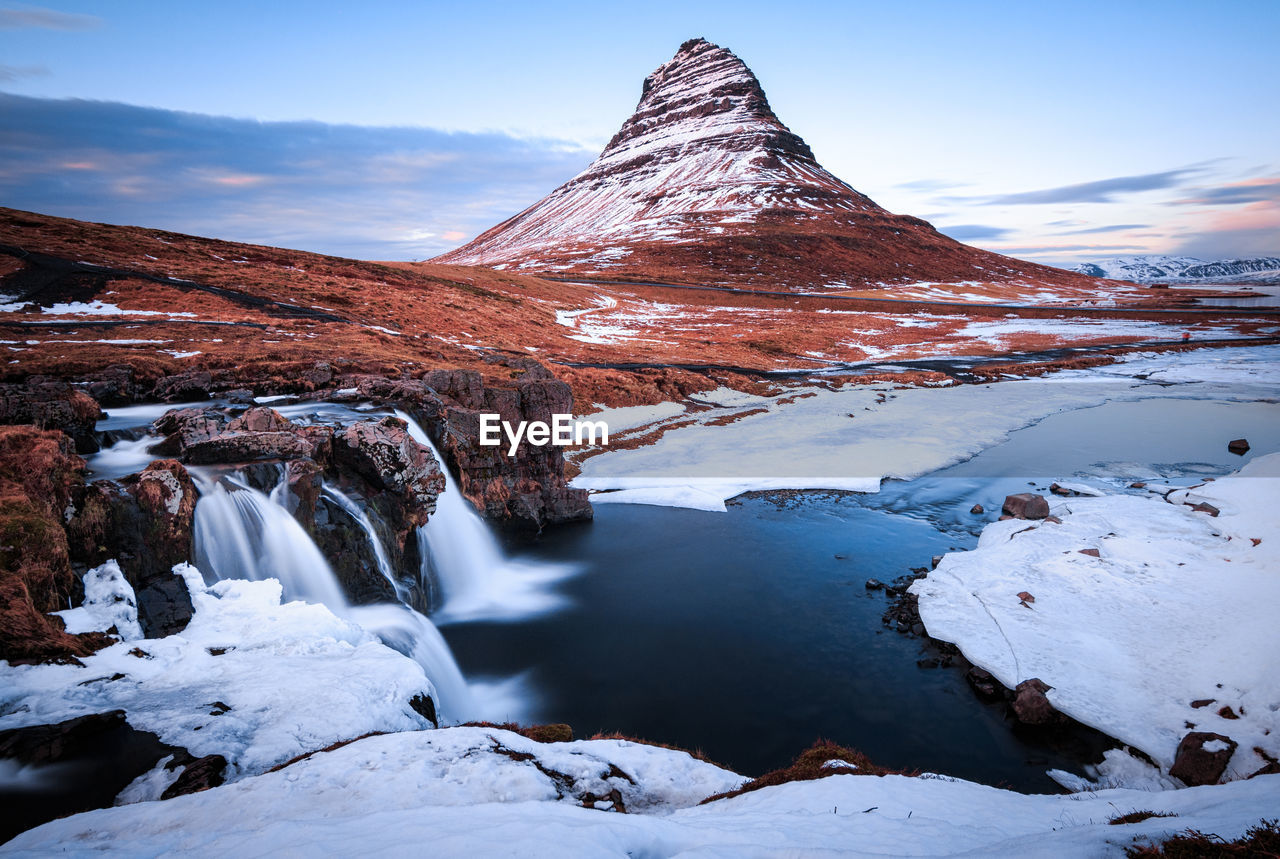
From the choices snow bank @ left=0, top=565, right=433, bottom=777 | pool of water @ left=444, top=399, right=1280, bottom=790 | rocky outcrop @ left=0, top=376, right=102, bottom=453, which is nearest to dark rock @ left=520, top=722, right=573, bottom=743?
snow bank @ left=0, top=565, right=433, bottom=777

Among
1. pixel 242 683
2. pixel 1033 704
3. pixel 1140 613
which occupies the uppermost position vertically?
pixel 242 683

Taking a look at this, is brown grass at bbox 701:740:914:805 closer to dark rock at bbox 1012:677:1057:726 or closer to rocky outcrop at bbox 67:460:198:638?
dark rock at bbox 1012:677:1057:726

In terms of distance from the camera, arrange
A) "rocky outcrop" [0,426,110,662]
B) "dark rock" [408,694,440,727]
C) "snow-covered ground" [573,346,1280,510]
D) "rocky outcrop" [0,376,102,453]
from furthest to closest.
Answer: "snow-covered ground" [573,346,1280,510] → "rocky outcrop" [0,376,102,453] → "dark rock" [408,694,440,727] → "rocky outcrop" [0,426,110,662]

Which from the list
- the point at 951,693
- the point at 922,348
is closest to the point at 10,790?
the point at 951,693

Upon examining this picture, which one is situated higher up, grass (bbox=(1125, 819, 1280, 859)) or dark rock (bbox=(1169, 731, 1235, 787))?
grass (bbox=(1125, 819, 1280, 859))

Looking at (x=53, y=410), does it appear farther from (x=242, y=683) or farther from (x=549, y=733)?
(x=549, y=733)

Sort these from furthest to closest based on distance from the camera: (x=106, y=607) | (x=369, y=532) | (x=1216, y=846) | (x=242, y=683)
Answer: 1. (x=369, y=532)
2. (x=106, y=607)
3. (x=242, y=683)
4. (x=1216, y=846)

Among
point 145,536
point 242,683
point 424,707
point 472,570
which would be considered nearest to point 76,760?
point 242,683
